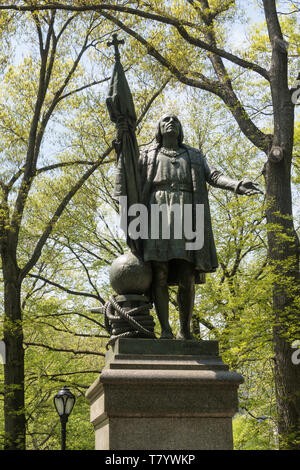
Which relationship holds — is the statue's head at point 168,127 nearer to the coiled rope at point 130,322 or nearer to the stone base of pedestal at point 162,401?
the coiled rope at point 130,322

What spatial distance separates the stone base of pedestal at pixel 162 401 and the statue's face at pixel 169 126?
7.38 feet

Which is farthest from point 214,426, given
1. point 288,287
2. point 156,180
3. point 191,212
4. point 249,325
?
point 249,325

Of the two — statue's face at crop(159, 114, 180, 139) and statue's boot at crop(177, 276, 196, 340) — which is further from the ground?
statue's face at crop(159, 114, 180, 139)

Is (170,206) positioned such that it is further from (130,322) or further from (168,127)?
(130,322)

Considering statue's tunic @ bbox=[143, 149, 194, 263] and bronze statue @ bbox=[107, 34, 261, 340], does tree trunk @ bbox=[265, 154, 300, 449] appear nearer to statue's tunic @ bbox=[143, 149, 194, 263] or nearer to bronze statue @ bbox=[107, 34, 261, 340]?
bronze statue @ bbox=[107, 34, 261, 340]

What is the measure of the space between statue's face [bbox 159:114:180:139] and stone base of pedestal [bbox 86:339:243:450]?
7.38 ft

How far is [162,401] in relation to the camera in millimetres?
5051

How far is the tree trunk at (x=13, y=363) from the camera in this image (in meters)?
13.5

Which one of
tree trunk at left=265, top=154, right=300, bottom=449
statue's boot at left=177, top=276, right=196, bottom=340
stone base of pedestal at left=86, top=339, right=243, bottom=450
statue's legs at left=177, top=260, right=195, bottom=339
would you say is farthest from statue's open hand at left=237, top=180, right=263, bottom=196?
tree trunk at left=265, top=154, right=300, bottom=449

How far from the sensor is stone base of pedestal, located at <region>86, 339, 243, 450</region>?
16.3ft

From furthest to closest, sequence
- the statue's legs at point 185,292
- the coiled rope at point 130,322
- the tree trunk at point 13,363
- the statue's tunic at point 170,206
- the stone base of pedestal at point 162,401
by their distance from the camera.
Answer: the tree trunk at point 13,363
the statue's legs at point 185,292
the statue's tunic at point 170,206
the coiled rope at point 130,322
the stone base of pedestal at point 162,401

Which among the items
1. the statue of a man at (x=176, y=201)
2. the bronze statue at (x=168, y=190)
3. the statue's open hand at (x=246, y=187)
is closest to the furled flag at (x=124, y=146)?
the bronze statue at (x=168, y=190)

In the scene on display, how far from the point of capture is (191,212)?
5875 millimetres
